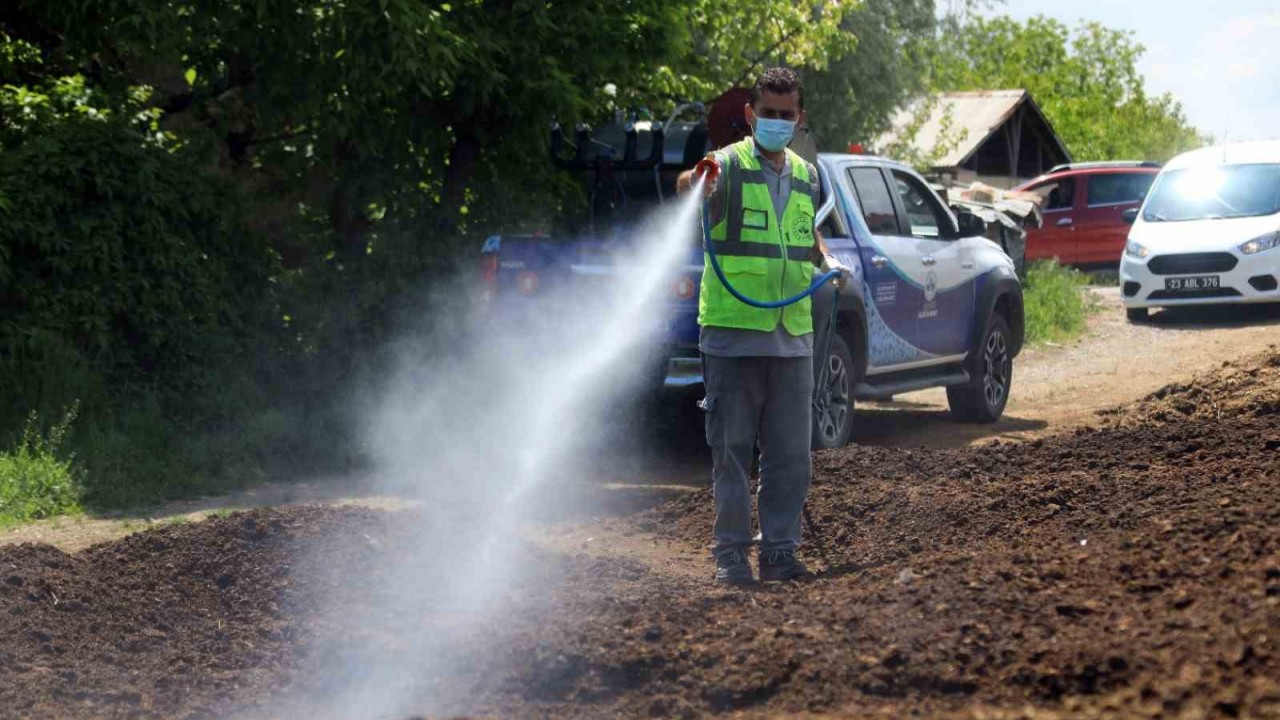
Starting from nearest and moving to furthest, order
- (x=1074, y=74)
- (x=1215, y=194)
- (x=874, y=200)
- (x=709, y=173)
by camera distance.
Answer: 1. (x=709, y=173)
2. (x=874, y=200)
3. (x=1215, y=194)
4. (x=1074, y=74)

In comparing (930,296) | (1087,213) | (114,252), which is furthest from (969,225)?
(1087,213)

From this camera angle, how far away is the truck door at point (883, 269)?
10.3 meters

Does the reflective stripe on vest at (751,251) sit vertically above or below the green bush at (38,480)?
above

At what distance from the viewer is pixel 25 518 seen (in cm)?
868

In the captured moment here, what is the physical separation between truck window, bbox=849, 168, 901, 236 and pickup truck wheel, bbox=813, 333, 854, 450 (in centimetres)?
101

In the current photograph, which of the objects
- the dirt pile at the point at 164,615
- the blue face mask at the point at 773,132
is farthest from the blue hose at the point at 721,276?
the dirt pile at the point at 164,615

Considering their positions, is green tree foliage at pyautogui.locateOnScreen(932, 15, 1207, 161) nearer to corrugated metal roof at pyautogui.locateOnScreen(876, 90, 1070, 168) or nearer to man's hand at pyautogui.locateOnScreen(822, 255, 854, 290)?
corrugated metal roof at pyautogui.locateOnScreen(876, 90, 1070, 168)

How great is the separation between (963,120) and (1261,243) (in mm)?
26236

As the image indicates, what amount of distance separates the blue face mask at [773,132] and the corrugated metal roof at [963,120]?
33.0 metres

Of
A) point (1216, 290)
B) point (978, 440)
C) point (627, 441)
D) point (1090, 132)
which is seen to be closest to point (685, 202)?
point (627, 441)

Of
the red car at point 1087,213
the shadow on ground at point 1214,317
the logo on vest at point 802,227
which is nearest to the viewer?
the logo on vest at point 802,227

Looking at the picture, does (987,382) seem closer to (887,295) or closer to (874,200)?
(887,295)

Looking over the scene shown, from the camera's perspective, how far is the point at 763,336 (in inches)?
257

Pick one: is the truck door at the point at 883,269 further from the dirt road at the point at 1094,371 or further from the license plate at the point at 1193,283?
the license plate at the point at 1193,283
